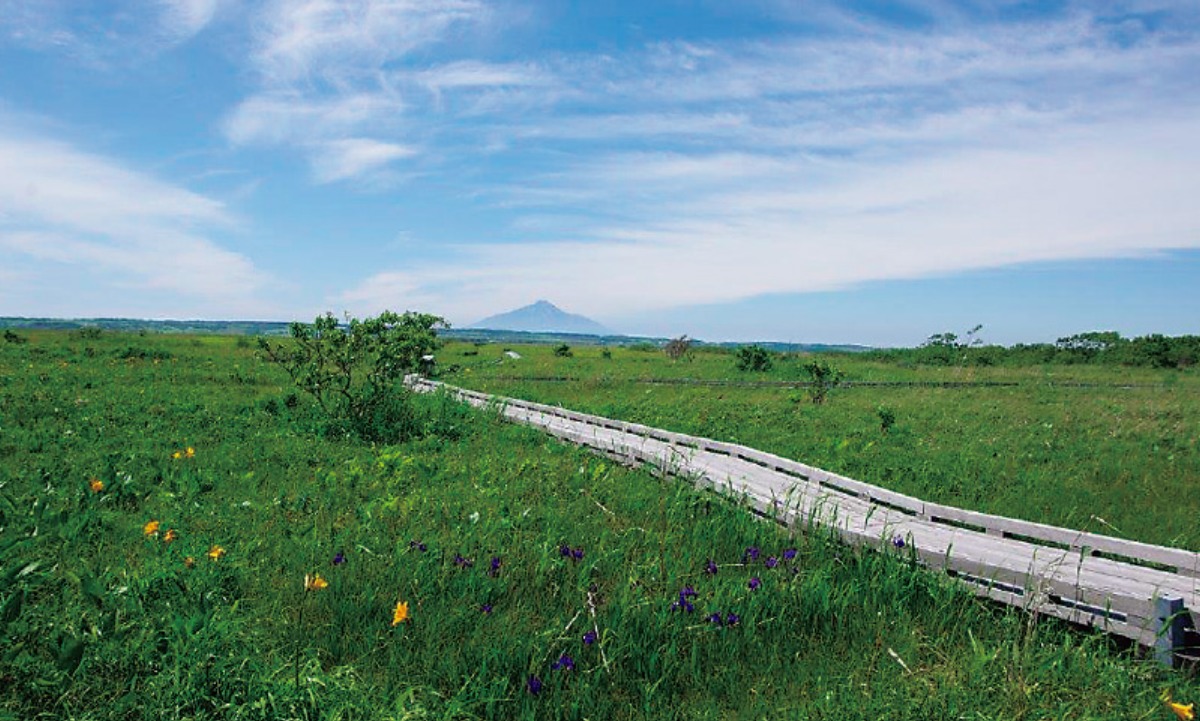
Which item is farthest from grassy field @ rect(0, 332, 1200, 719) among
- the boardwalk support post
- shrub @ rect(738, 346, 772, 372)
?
shrub @ rect(738, 346, 772, 372)

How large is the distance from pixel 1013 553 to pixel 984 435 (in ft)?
35.8

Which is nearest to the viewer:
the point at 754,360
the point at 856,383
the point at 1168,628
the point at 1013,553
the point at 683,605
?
the point at 1168,628

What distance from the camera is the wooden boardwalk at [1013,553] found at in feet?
16.1

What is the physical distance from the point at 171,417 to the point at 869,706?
43.1ft

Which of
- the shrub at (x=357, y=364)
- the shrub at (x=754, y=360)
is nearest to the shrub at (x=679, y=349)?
the shrub at (x=754, y=360)

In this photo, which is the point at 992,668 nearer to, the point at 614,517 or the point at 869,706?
the point at 869,706

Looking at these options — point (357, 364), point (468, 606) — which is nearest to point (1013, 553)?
point (468, 606)

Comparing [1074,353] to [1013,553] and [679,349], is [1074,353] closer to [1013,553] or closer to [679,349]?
[679,349]

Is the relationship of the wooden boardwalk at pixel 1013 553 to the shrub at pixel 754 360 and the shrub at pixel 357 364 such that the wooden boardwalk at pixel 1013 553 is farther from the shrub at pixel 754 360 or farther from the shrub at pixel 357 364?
the shrub at pixel 754 360

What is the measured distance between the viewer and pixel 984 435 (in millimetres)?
16109

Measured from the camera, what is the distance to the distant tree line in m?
50.5

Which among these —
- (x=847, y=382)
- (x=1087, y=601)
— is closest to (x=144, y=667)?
(x=1087, y=601)

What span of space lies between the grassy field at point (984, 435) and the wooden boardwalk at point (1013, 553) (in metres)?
0.54

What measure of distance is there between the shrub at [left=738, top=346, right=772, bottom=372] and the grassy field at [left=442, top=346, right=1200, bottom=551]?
227 inches
